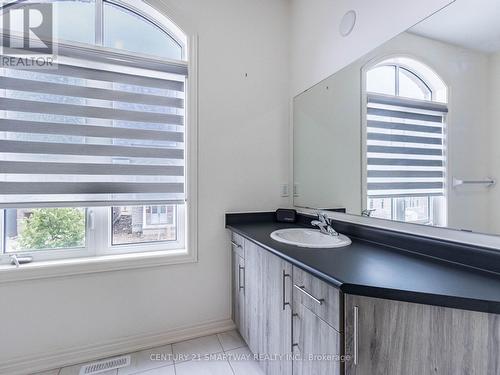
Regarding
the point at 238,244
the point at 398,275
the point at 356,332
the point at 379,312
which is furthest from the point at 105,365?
the point at 398,275

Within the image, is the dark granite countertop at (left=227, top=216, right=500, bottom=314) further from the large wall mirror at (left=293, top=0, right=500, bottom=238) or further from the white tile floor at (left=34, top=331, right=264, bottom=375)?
the white tile floor at (left=34, top=331, right=264, bottom=375)

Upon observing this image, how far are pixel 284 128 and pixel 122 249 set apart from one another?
5.59 ft

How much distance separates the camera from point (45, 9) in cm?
171

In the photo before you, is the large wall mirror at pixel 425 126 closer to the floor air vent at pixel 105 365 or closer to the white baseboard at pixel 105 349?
the white baseboard at pixel 105 349

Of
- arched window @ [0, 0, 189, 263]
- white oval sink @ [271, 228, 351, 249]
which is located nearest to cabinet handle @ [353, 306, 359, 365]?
white oval sink @ [271, 228, 351, 249]

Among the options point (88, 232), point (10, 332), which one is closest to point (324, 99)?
point (88, 232)

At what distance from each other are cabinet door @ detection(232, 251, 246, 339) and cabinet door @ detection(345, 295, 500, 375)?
1015mm

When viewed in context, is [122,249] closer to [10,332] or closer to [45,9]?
[10,332]

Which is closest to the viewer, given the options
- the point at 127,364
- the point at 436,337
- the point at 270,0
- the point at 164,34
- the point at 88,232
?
the point at 436,337

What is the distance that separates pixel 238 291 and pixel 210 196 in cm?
78

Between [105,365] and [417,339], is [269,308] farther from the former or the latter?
[105,365]

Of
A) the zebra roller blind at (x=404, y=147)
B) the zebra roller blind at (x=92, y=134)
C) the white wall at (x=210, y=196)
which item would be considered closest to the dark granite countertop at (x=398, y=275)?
the zebra roller blind at (x=404, y=147)

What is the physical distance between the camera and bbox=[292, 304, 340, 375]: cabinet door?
3.04 ft

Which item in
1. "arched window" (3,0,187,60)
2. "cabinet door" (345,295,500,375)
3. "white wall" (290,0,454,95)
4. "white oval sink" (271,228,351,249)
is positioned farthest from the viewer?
"arched window" (3,0,187,60)
